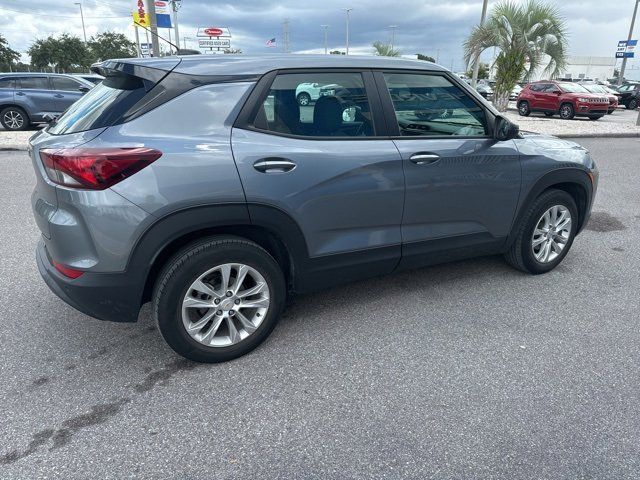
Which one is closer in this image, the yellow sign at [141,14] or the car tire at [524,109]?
the yellow sign at [141,14]

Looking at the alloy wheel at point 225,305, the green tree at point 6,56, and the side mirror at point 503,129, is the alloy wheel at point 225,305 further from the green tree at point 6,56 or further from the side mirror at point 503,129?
the green tree at point 6,56

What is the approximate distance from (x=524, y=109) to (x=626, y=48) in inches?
705

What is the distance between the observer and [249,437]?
2.26 m

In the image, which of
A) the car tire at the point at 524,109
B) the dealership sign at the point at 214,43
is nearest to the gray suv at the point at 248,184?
the car tire at the point at 524,109

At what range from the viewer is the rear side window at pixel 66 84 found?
42.4 feet

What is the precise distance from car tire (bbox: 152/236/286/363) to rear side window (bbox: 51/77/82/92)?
12718mm

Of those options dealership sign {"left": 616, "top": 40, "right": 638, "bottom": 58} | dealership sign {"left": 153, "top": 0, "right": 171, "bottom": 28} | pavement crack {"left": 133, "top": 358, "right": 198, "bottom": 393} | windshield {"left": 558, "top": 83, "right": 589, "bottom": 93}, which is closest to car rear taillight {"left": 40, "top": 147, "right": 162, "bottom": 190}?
pavement crack {"left": 133, "top": 358, "right": 198, "bottom": 393}

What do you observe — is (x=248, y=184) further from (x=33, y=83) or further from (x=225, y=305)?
(x=33, y=83)

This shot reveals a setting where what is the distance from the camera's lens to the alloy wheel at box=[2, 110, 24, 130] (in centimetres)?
1271

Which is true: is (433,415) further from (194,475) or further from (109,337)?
(109,337)

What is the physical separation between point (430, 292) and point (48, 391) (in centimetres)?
268

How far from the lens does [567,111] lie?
20.4 m

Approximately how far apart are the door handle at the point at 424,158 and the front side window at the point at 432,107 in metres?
0.17

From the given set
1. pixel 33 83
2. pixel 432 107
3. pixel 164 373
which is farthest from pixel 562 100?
pixel 164 373
